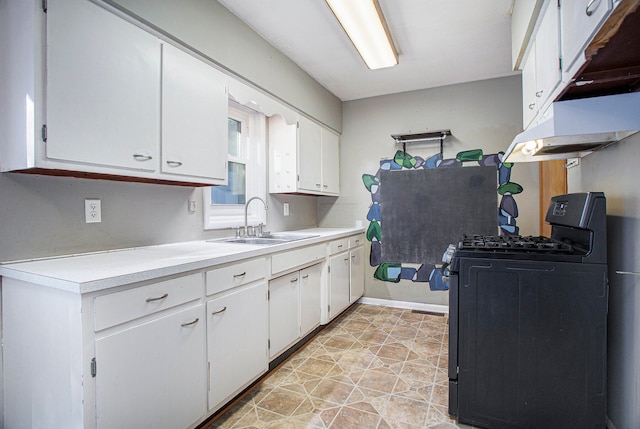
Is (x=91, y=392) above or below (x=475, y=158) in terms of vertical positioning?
below

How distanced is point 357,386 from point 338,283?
126 cm

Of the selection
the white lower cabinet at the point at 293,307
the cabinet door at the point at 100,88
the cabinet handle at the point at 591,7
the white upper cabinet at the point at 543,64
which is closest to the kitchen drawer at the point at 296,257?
the white lower cabinet at the point at 293,307

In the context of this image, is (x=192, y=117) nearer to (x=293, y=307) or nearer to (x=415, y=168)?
(x=293, y=307)

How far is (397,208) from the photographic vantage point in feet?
13.0

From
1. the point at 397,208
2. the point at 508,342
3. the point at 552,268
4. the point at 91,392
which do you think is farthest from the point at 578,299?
the point at 397,208

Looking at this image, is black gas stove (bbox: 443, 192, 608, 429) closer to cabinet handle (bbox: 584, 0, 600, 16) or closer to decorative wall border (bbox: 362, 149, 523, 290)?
cabinet handle (bbox: 584, 0, 600, 16)

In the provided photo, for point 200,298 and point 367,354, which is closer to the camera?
point 200,298

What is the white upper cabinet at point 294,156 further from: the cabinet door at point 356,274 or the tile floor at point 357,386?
the tile floor at point 357,386

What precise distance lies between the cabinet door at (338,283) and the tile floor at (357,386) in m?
0.25

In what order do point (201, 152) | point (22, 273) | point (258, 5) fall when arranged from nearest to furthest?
point (22, 273) < point (201, 152) < point (258, 5)

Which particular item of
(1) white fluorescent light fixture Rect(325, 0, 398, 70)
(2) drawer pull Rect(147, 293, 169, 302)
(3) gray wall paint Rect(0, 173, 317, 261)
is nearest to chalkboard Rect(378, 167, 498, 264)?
(1) white fluorescent light fixture Rect(325, 0, 398, 70)

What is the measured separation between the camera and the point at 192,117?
2035 mm

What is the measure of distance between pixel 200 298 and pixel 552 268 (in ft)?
5.79

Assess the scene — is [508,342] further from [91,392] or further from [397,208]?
[397,208]
